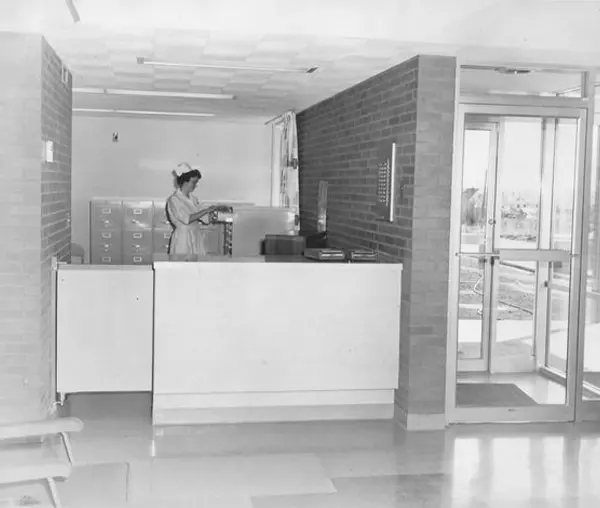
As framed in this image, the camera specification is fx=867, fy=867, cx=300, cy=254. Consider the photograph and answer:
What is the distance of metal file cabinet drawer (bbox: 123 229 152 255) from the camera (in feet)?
37.5

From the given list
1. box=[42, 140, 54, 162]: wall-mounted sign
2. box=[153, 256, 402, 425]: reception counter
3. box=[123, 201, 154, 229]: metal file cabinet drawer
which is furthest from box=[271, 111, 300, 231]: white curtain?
box=[42, 140, 54, 162]: wall-mounted sign

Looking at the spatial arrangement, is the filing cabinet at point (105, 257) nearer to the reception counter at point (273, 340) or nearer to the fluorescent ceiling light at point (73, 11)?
the reception counter at point (273, 340)

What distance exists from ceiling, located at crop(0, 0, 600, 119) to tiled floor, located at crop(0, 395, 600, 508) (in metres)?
2.44

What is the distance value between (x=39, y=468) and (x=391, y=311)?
3.38 meters

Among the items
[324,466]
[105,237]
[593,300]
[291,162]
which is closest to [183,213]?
[291,162]

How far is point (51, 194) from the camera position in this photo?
19.0 ft

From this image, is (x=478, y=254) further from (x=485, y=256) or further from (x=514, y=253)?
(x=514, y=253)

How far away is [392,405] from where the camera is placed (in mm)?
6172

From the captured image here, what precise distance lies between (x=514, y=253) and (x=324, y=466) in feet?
6.79

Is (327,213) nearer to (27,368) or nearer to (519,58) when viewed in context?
(519,58)

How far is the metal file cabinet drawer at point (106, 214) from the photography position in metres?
11.3

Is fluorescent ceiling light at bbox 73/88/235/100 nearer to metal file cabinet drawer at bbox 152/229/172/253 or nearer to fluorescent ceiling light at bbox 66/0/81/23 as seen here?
metal file cabinet drawer at bbox 152/229/172/253

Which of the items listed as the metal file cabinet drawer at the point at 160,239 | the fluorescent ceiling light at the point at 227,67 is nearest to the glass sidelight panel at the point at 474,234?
the fluorescent ceiling light at the point at 227,67

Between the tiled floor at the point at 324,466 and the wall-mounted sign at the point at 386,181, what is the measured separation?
153 centimetres
